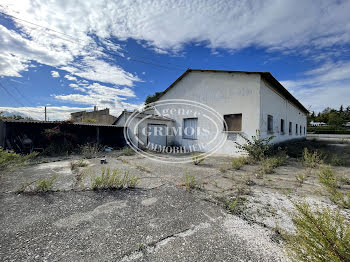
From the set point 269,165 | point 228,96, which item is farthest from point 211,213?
point 228,96

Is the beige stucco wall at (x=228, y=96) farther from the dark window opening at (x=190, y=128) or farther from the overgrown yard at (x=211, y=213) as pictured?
the overgrown yard at (x=211, y=213)

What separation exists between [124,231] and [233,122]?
7.25 metres

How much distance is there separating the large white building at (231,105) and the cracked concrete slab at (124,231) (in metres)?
5.85

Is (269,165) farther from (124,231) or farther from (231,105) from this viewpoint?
(124,231)

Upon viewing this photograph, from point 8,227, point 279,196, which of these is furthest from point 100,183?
point 279,196

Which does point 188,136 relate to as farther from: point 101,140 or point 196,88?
point 101,140

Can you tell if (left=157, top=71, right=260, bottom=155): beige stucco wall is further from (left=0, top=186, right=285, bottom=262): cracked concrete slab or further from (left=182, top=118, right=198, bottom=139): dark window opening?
(left=0, top=186, right=285, bottom=262): cracked concrete slab

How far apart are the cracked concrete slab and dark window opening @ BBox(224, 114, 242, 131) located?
19.3ft

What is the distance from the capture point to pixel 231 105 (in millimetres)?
7820

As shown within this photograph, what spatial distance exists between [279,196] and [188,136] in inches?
284

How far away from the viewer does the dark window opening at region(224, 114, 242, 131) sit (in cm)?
764

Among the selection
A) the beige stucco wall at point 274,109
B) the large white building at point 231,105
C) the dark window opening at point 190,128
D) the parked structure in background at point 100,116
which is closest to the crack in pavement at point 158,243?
the large white building at point 231,105

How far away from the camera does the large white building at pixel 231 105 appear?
718 cm

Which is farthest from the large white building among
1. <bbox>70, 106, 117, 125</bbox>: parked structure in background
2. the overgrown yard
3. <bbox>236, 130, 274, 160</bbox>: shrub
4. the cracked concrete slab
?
<bbox>70, 106, 117, 125</bbox>: parked structure in background
